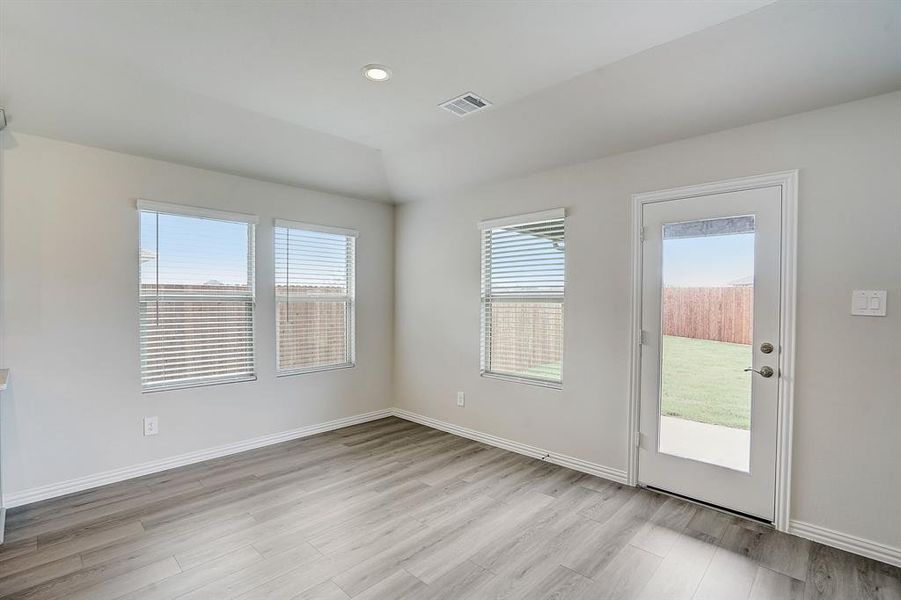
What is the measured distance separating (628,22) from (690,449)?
261 cm

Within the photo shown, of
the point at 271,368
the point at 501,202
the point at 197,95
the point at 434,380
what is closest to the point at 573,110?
the point at 501,202

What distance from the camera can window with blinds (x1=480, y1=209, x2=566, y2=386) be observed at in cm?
372

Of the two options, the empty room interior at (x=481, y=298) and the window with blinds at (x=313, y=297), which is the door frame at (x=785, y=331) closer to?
the empty room interior at (x=481, y=298)

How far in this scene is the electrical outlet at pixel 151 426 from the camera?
339 cm

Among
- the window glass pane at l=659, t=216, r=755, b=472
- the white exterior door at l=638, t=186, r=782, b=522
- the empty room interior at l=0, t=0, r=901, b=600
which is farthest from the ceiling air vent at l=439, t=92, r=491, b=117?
the window glass pane at l=659, t=216, r=755, b=472

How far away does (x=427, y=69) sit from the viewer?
264cm

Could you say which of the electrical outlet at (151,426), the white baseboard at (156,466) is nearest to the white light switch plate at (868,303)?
the white baseboard at (156,466)

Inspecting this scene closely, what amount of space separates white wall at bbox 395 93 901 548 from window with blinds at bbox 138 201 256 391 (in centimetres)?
200

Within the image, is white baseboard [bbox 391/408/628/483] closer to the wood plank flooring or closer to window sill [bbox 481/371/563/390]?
the wood plank flooring

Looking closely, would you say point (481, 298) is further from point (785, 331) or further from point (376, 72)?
point (785, 331)

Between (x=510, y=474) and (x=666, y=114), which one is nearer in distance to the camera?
(x=666, y=114)

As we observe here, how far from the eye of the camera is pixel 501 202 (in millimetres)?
4090

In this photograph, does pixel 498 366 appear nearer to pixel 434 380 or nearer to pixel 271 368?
pixel 434 380

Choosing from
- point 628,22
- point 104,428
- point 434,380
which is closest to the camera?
point 628,22
